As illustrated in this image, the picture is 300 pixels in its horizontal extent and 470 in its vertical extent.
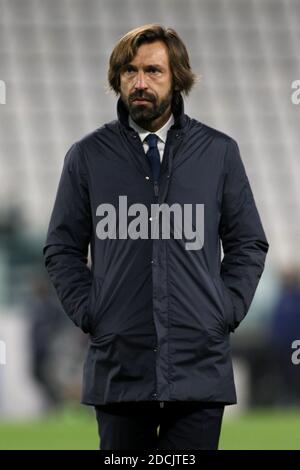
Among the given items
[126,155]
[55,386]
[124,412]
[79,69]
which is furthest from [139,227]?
[79,69]

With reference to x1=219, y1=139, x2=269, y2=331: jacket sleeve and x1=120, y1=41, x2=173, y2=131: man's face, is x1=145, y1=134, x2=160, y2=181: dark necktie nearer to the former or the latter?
x1=120, y1=41, x2=173, y2=131: man's face

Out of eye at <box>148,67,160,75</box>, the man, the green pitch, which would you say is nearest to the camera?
the man

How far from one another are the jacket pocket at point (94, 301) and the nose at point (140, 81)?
531mm

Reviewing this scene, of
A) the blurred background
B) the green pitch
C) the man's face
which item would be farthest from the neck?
the blurred background

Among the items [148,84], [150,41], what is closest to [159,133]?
[148,84]

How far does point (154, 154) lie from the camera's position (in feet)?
11.4

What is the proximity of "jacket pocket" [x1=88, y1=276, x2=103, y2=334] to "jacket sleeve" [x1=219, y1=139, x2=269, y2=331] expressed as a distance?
1.19 feet

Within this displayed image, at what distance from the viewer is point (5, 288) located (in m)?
13.2

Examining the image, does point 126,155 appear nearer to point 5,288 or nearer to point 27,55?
point 5,288

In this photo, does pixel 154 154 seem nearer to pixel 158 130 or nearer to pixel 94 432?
pixel 158 130

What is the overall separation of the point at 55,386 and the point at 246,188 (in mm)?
9502

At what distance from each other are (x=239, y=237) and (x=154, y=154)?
0.34 m

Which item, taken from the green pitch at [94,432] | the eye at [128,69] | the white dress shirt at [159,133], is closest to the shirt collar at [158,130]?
the white dress shirt at [159,133]

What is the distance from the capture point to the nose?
341 centimetres
